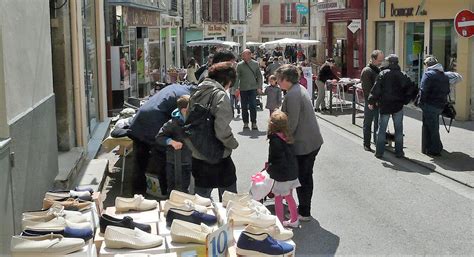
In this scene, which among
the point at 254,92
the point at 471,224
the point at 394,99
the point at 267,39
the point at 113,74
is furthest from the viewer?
the point at 267,39

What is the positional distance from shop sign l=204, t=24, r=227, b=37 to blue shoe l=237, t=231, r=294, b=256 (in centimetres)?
4388

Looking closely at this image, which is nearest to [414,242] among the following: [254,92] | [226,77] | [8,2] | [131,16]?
[226,77]

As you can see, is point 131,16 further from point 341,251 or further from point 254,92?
point 341,251

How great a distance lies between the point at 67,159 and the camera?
983 centimetres

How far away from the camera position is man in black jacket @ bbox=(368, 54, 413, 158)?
455 inches

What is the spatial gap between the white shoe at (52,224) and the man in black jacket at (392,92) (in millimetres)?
7758

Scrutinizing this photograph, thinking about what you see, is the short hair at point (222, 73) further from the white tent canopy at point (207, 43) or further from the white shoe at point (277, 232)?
the white tent canopy at point (207, 43)

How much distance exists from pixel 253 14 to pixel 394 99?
5900 cm

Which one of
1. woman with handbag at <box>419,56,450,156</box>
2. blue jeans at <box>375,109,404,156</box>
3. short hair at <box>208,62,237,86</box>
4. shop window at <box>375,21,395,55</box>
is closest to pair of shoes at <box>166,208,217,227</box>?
short hair at <box>208,62,237,86</box>

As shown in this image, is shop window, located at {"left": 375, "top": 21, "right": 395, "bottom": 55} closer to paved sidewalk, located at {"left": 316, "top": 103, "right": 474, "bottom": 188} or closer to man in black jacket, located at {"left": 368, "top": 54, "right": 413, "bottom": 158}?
paved sidewalk, located at {"left": 316, "top": 103, "right": 474, "bottom": 188}

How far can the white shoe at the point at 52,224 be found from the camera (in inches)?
183

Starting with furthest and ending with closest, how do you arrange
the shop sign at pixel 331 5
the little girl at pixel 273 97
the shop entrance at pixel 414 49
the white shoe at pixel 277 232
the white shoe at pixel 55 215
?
1. the shop sign at pixel 331 5
2. the shop entrance at pixel 414 49
3. the little girl at pixel 273 97
4. the white shoe at pixel 277 232
5. the white shoe at pixel 55 215

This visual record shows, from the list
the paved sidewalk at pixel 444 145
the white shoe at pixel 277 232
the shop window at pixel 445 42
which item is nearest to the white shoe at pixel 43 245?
the white shoe at pixel 277 232

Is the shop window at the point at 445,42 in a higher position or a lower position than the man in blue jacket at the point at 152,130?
higher
